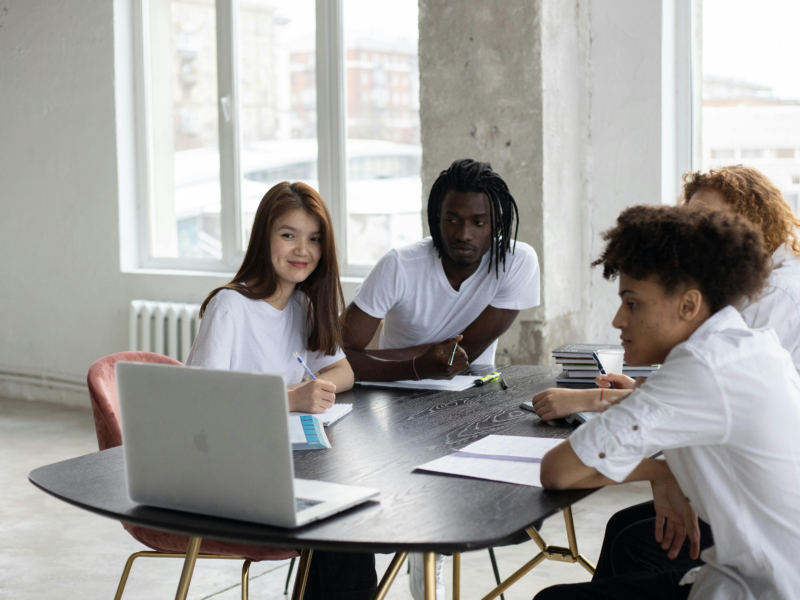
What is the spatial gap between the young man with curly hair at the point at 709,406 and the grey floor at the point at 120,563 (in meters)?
1.45

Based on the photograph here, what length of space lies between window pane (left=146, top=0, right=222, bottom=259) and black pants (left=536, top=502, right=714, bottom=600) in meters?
3.72

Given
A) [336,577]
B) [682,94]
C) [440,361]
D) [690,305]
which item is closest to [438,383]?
[440,361]

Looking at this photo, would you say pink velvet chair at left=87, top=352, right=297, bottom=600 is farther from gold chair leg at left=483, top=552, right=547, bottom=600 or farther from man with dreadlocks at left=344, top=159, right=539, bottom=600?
man with dreadlocks at left=344, top=159, right=539, bottom=600

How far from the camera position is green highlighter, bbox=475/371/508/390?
2189 mm

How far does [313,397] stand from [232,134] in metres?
3.34

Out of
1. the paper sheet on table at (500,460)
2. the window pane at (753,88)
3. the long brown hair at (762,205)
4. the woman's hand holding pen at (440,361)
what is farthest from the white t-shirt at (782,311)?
the window pane at (753,88)

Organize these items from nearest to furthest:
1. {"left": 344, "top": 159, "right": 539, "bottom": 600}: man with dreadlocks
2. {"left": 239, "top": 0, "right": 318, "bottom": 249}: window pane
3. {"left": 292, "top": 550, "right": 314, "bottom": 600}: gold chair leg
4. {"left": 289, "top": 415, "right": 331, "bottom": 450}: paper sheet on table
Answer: {"left": 292, "top": 550, "right": 314, "bottom": 600}: gold chair leg, {"left": 289, "top": 415, "right": 331, "bottom": 450}: paper sheet on table, {"left": 344, "top": 159, "right": 539, "bottom": 600}: man with dreadlocks, {"left": 239, "top": 0, "right": 318, "bottom": 249}: window pane

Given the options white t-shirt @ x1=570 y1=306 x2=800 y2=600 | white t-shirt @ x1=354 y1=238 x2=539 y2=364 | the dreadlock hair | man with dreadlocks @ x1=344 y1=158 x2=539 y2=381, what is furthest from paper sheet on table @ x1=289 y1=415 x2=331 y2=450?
the dreadlock hair

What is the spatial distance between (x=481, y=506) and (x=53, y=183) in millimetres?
4871

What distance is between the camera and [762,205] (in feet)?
6.18

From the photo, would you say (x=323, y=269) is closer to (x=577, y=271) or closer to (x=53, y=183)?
(x=577, y=271)

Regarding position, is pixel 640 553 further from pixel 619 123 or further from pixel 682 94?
pixel 682 94

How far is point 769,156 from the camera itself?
3533mm

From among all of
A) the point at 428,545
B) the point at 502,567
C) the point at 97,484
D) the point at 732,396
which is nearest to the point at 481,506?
the point at 428,545
